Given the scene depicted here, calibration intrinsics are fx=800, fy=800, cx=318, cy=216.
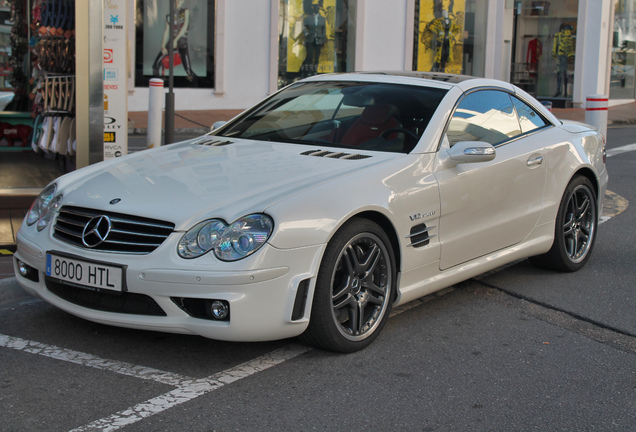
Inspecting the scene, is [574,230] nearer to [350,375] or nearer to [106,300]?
[350,375]

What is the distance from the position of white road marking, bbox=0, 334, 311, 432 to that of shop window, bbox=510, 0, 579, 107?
24.7 meters

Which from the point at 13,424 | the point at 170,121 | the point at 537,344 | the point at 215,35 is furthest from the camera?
the point at 215,35

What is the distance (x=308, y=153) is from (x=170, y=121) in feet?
22.6

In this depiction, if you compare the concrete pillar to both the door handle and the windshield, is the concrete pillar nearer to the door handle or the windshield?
the door handle

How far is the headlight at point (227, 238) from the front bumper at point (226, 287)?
38 millimetres

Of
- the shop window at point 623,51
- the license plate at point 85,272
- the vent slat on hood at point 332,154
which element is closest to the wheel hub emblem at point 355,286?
the vent slat on hood at point 332,154

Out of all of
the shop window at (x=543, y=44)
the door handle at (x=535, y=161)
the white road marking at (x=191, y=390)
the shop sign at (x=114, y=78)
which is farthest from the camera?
the shop window at (x=543, y=44)

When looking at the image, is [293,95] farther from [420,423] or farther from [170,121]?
[170,121]

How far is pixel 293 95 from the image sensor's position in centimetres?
559

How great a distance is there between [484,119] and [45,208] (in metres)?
2.81

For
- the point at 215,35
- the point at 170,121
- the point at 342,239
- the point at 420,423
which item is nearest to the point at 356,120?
the point at 342,239

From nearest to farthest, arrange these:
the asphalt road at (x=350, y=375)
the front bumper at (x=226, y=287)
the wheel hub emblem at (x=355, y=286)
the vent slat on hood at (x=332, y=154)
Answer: the asphalt road at (x=350, y=375) → the front bumper at (x=226, y=287) → the wheel hub emblem at (x=355, y=286) → the vent slat on hood at (x=332, y=154)

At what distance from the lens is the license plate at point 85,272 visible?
3.74 metres

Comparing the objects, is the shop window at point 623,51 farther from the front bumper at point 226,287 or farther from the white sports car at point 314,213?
the front bumper at point 226,287
